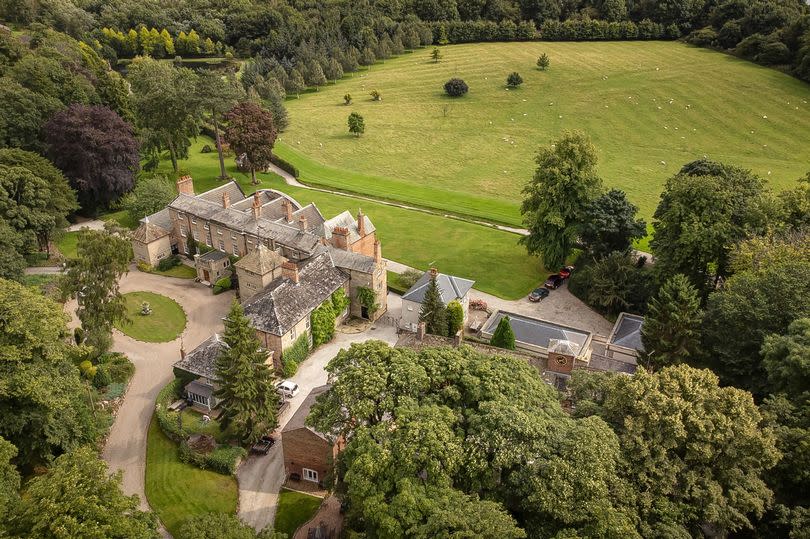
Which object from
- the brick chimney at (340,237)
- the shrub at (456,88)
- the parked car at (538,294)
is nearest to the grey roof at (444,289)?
the brick chimney at (340,237)

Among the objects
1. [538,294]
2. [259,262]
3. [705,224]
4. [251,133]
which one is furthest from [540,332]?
[251,133]

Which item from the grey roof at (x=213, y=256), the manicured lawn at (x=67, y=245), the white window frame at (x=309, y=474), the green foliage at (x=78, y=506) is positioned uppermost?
the green foliage at (x=78, y=506)

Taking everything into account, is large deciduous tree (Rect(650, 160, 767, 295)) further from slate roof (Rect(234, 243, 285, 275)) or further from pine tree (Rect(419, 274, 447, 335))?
slate roof (Rect(234, 243, 285, 275))

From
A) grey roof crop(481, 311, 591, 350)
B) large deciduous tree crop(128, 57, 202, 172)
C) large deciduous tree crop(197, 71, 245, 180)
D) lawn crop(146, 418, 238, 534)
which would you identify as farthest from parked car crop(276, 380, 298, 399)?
large deciduous tree crop(128, 57, 202, 172)

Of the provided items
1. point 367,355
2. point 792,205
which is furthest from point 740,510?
point 792,205

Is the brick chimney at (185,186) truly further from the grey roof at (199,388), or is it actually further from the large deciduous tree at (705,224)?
the large deciduous tree at (705,224)

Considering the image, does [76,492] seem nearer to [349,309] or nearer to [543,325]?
[349,309]

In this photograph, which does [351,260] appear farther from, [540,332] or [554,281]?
[554,281]
